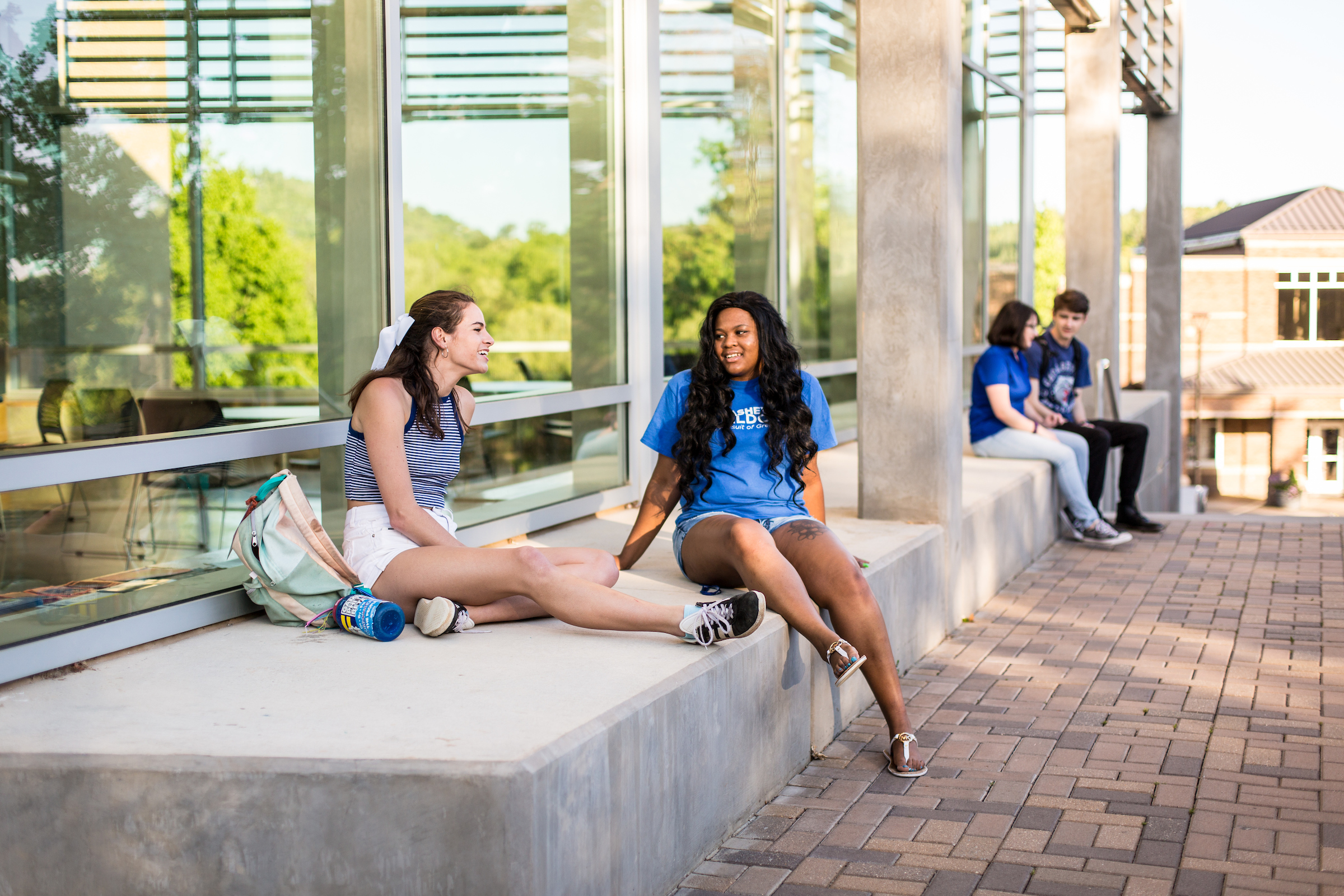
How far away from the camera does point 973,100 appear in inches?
417

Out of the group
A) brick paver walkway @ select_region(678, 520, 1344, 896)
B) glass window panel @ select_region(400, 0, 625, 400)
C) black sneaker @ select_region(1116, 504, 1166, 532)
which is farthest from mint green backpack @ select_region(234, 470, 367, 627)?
black sneaker @ select_region(1116, 504, 1166, 532)

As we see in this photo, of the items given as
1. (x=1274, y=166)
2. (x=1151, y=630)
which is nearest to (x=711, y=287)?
(x=1151, y=630)

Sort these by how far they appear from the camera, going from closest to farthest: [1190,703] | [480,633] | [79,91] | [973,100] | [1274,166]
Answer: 1. [480,633]
2. [79,91]
3. [1190,703]
4. [973,100]
5. [1274,166]

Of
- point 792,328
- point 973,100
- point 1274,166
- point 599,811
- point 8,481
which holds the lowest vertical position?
point 599,811

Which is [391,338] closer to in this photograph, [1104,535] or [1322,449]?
[1104,535]

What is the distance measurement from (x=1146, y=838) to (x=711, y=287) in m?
5.85

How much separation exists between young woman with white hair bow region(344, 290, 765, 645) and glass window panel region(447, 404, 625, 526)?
4.52 ft

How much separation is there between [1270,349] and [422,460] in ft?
148

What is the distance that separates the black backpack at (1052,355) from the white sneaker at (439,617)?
5702mm

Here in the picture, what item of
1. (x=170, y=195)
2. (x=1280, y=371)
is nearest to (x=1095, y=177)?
(x=170, y=195)

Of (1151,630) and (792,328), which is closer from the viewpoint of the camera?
(1151,630)

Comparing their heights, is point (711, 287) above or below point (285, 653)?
above

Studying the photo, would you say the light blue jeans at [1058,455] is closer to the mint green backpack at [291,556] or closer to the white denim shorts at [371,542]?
the white denim shorts at [371,542]

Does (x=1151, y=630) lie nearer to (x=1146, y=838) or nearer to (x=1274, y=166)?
(x=1146, y=838)
